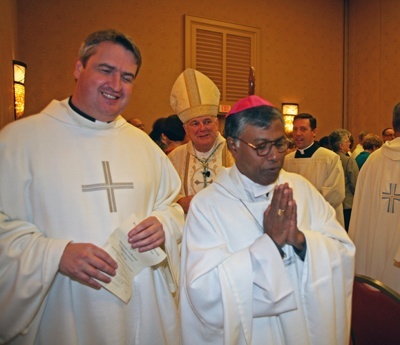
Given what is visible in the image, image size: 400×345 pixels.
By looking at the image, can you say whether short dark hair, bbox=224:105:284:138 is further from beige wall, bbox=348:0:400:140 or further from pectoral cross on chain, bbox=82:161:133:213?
beige wall, bbox=348:0:400:140

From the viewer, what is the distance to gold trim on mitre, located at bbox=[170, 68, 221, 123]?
140 inches

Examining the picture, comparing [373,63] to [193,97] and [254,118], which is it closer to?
[193,97]

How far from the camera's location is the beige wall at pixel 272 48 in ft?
24.7

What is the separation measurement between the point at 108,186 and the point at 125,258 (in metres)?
0.37

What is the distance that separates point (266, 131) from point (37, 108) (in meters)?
6.47

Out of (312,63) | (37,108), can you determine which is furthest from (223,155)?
(312,63)

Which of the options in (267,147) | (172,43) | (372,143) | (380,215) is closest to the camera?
(267,147)

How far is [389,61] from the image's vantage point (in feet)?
32.9

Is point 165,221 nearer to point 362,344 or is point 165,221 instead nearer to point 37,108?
point 362,344

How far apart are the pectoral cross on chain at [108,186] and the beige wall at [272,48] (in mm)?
5848

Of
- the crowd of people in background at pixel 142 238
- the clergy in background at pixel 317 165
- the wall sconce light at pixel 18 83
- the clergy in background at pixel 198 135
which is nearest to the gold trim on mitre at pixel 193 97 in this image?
the clergy in background at pixel 198 135

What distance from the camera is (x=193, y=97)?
11.9 feet

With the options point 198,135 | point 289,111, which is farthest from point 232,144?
point 289,111

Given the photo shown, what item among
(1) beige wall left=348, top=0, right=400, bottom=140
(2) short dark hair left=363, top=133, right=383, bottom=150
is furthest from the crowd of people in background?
(1) beige wall left=348, top=0, right=400, bottom=140
